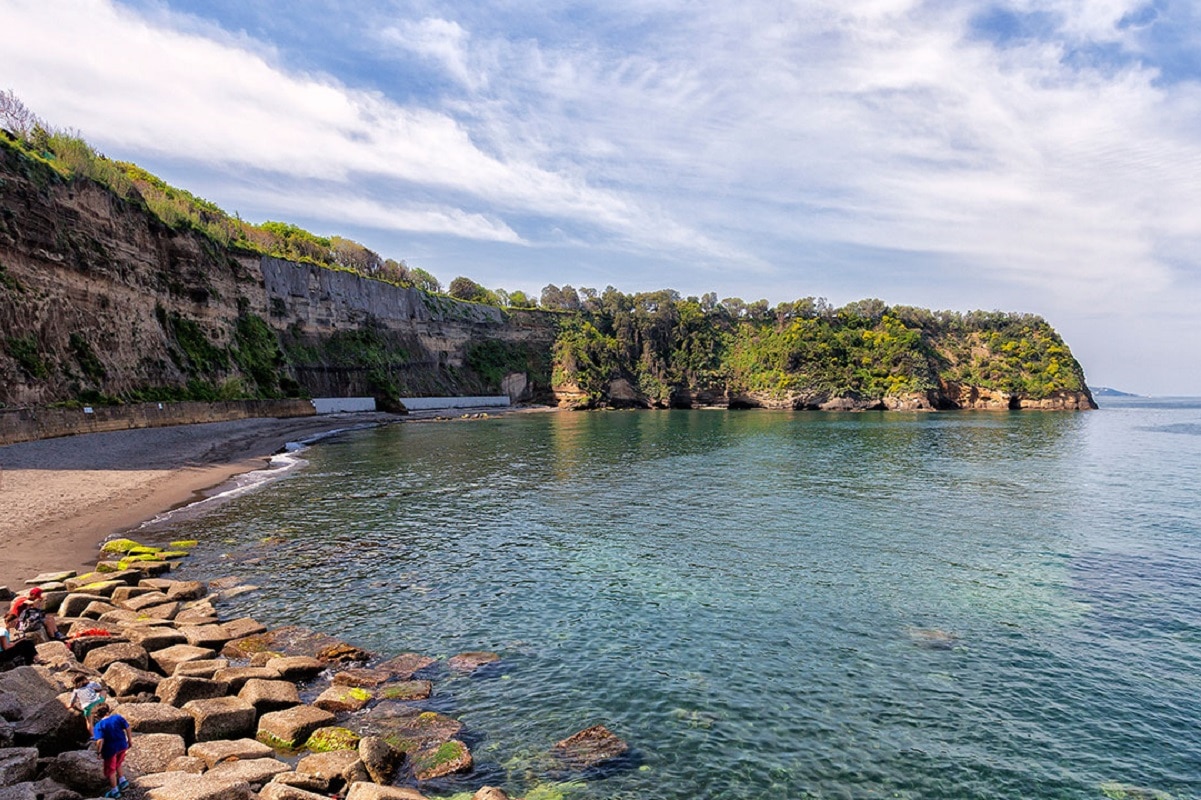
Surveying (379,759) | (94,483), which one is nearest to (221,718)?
(379,759)

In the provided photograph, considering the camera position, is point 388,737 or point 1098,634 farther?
point 1098,634

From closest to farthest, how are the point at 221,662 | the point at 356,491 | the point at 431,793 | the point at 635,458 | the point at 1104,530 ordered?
the point at 431,793 → the point at 221,662 → the point at 1104,530 → the point at 356,491 → the point at 635,458

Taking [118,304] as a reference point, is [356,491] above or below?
below

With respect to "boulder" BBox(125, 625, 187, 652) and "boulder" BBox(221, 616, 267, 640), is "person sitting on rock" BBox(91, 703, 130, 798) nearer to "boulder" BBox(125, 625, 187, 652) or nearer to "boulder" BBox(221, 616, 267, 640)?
"boulder" BBox(125, 625, 187, 652)

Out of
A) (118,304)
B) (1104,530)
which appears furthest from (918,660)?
(118,304)

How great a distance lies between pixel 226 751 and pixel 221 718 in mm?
950

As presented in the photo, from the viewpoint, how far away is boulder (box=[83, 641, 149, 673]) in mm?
12094

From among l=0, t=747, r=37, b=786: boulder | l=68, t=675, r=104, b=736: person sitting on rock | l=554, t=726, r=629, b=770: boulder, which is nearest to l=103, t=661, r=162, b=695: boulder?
l=68, t=675, r=104, b=736: person sitting on rock

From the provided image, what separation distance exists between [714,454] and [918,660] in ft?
129

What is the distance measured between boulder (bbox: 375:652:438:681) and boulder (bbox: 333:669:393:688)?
0.17m

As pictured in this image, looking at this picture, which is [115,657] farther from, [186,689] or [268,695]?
[268,695]

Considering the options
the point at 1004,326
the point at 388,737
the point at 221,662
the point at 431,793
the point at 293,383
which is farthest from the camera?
the point at 1004,326

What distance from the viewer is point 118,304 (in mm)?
54375

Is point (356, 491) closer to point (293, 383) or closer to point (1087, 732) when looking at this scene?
point (1087, 732)
